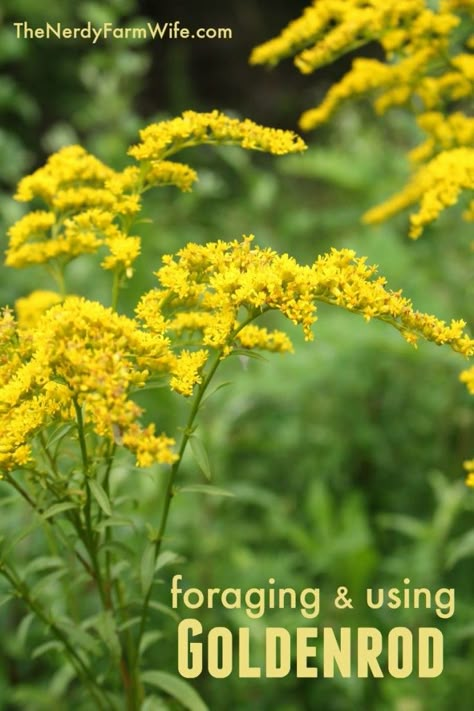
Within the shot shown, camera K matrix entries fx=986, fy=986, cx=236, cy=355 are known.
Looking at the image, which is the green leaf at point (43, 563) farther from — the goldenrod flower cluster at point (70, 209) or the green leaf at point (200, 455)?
the goldenrod flower cluster at point (70, 209)

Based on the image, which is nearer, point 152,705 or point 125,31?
point 152,705

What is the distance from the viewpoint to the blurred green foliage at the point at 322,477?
3.33m

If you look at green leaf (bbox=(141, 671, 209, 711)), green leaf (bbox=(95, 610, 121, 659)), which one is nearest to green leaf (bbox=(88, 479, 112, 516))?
green leaf (bbox=(95, 610, 121, 659))

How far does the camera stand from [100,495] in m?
1.73

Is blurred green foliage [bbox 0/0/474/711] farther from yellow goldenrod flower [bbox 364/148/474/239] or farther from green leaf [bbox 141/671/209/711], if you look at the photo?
yellow goldenrod flower [bbox 364/148/474/239]

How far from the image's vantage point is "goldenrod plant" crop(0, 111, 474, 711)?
1627 mm

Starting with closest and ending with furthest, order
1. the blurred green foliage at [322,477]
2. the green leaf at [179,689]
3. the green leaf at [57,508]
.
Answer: the green leaf at [57,508]
the green leaf at [179,689]
the blurred green foliage at [322,477]

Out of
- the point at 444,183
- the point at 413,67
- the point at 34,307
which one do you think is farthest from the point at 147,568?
the point at 413,67

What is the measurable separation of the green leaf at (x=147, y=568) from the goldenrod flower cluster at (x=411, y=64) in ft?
3.00

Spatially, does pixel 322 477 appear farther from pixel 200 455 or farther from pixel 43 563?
pixel 200 455

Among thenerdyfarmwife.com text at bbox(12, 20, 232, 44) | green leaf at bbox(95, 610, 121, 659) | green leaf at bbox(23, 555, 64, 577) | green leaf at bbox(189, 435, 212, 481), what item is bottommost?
green leaf at bbox(95, 610, 121, 659)

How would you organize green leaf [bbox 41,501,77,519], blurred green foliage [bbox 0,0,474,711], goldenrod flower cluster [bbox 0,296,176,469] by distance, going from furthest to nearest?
blurred green foliage [bbox 0,0,474,711] → green leaf [bbox 41,501,77,519] → goldenrod flower cluster [bbox 0,296,176,469]

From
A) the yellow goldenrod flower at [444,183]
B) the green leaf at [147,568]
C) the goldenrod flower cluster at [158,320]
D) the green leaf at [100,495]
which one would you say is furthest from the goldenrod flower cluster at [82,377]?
the yellow goldenrod flower at [444,183]

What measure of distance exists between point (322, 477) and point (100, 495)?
8.09ft
